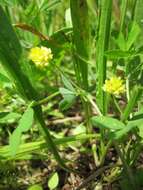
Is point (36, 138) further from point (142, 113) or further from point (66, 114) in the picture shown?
point (142, 113)

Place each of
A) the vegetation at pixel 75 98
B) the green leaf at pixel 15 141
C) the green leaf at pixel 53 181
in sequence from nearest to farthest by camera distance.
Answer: the green leaf at pixel 15 141
the vegetation at pixel 75 98
the green leaf at pixel 53 181

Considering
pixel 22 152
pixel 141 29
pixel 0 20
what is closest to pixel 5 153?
pixel 22 152

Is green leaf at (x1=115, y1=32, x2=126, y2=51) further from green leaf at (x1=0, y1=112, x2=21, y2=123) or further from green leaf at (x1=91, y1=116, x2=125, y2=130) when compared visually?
green leaf at (x1=0, y1=112, x2=21, y2=123)

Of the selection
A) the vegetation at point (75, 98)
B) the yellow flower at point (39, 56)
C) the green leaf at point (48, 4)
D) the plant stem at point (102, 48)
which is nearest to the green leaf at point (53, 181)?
the vegetation at point (75, 98)

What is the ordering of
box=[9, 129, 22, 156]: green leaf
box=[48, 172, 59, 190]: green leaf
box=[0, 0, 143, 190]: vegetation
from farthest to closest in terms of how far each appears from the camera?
box=[48, 172, 59, 190]: green leaf
box=[0, 0, 143, 190]: vegetation
box=[9, 129, 22, 156]: green leaf

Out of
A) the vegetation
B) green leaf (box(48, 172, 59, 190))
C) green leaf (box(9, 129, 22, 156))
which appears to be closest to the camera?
green leaf (box(9, 129, 22, 156))

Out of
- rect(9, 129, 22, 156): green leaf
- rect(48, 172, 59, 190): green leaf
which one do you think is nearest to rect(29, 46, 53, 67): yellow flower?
rect(9, 129, 22, 156): green leaf

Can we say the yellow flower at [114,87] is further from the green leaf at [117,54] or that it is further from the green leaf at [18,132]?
the green leaf at [18,132]
